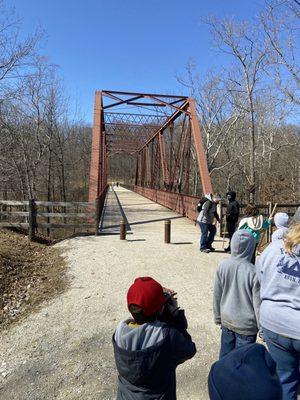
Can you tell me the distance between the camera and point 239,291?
3.10 metres

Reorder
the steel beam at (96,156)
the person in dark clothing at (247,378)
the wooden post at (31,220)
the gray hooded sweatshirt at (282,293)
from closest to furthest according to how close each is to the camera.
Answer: the person in dark clothing at (247,378), the gray hooded sweatshirt at (282,293), the wooden post at (31,220), the steel beam at (96,156)

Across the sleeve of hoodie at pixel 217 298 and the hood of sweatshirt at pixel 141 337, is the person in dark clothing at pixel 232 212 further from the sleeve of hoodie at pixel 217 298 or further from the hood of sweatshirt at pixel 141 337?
the hood of sweatshirt at pixel 141 337

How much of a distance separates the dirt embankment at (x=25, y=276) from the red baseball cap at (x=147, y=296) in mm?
4046

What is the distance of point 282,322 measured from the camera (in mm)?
2502

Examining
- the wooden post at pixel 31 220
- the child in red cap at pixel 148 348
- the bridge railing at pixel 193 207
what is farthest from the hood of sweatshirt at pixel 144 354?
the wooden post at pixel 31 220

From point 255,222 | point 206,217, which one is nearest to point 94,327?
point 255,222

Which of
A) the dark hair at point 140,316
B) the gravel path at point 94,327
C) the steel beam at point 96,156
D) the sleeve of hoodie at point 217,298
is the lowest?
the gravel path at point 94,327

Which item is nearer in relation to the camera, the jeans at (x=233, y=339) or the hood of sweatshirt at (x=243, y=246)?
the jeans at (x=233, y=339)

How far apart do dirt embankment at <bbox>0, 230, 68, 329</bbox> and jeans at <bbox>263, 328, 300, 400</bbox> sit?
163 inches

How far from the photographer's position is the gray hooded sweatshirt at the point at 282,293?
8.15ft

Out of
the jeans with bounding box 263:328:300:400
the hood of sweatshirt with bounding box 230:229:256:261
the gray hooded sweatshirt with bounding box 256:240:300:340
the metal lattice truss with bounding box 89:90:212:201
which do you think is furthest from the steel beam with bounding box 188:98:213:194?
the jeans with bounding box 263:328:300:400

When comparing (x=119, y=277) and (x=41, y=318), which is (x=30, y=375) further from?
(x=119, y=277)

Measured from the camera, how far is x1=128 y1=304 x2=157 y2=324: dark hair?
2.09 meters

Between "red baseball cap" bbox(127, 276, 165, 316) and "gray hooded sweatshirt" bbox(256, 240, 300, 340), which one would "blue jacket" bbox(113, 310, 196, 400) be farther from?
"gray hooded sweatshirt" bbox(256, 240, 300, 340)
